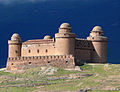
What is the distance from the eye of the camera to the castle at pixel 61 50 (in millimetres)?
72375

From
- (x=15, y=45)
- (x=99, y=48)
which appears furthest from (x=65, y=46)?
(x=15, y=45)

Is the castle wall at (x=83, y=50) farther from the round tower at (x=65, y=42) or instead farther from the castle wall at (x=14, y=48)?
the castle wall at (x=14, y=48)

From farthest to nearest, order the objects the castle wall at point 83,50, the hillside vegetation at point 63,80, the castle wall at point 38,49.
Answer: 1. the castle wall at point 83,50
2. the castle wall at point 38,49
3. the hillside vegetation at point 63,80

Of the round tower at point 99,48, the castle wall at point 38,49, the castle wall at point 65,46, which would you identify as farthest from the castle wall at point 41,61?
the round tower at point 99,48

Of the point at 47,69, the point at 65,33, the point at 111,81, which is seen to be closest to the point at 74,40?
the point at 65,33

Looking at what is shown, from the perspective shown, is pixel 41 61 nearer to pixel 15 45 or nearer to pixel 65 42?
pixel 65 42

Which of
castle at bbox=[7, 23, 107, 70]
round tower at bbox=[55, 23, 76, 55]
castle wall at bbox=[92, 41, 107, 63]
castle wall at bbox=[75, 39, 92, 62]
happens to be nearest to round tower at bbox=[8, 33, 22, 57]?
castle at bbox=[7, 23, 107, 70]

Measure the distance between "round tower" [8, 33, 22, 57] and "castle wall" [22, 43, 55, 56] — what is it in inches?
59.9

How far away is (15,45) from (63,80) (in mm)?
21010

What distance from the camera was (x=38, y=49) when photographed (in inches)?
3125

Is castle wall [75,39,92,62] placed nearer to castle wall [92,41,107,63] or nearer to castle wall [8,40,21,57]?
castle wall [92,41,107,63]

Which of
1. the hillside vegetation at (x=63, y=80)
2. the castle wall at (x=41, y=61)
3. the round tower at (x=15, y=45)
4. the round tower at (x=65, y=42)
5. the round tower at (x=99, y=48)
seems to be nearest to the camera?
the hillside vegetation at (x=63, y=80)

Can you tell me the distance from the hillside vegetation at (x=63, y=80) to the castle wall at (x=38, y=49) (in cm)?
733

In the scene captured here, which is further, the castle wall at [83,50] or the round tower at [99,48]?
the round tower at [99,48]
